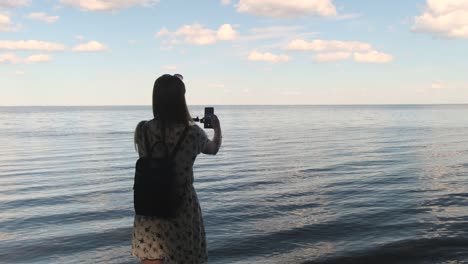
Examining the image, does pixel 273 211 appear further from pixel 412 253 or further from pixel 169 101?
pixel 169 101

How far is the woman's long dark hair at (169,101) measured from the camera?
3.88 metres

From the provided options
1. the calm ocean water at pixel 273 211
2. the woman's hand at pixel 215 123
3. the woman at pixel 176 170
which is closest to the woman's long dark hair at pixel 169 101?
the woman at pixel 176 170

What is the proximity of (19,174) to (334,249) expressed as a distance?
624 inches

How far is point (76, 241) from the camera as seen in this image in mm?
9195

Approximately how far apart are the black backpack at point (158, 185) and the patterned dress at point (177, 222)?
48 millimetres

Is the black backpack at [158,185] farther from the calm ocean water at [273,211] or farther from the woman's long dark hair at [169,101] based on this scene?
the calm ocean water at [273,211]

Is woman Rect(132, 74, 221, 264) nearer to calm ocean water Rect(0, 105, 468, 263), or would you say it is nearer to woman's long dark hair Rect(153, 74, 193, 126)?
woman's long dark hair Rect(153, 74, 193, 126)

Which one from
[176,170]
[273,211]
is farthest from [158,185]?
[273,211]

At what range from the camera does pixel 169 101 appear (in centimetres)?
387

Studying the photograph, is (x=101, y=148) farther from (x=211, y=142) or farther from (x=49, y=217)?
(x=211, y=142)

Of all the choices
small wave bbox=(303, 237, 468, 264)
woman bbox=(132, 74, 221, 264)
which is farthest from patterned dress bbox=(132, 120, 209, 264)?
small wave bbox=(303, 237, 468, 264)

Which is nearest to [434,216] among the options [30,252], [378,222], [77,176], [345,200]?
[378,222]

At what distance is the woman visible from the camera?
3.88 m

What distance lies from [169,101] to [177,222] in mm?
1081
